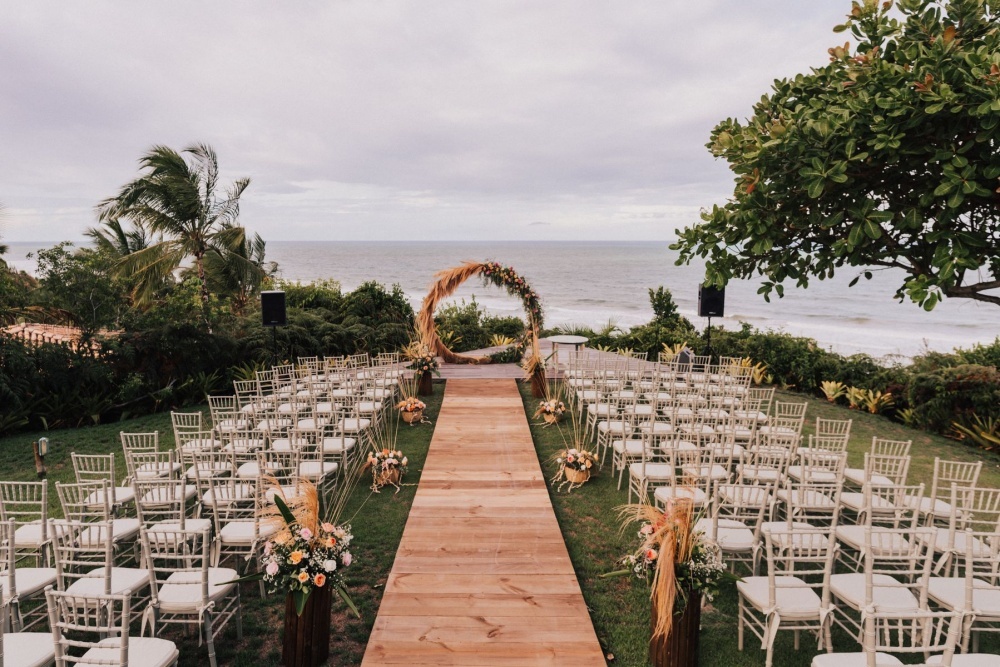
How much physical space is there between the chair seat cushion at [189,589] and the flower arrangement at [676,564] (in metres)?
2.63

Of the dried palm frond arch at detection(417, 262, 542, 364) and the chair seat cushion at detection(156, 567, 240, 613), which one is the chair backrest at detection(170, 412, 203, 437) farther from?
the dried palm frond arch at detection(417, 262, 542, 364)

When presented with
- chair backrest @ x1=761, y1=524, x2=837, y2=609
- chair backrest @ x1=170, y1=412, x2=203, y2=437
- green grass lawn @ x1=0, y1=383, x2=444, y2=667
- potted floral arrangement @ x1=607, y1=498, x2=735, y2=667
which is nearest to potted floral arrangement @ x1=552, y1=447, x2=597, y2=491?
green grass lawn @ x1=0, y1=383, x2=444, y2=667

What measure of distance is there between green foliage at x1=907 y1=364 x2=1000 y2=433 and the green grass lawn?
27.5ft

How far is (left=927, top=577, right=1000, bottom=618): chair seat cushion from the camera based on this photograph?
3.08m

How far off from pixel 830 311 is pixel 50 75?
4508 cm

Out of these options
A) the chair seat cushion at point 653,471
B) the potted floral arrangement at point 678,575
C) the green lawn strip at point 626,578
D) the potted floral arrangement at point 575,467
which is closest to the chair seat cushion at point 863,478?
the green lawn strip at point 626,578

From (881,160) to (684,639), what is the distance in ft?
10.8

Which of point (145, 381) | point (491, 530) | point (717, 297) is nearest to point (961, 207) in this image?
point (491, 530)

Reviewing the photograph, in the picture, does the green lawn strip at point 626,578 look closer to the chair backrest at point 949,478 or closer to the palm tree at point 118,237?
the chair backrest at point 949,478

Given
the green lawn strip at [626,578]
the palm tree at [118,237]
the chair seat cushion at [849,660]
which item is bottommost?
the green lawn strip at [626,578]

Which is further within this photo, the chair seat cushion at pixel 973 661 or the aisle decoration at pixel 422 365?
the aisle decoration at pixel 422 365

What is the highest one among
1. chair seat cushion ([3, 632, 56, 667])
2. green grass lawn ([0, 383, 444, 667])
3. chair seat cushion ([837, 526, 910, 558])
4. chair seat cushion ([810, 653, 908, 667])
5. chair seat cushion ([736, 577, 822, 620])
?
chair seat cushion ([837, 526, 910, 558])

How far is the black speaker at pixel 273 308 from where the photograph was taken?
33.1 feet

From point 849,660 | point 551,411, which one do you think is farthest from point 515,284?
point 849,660
